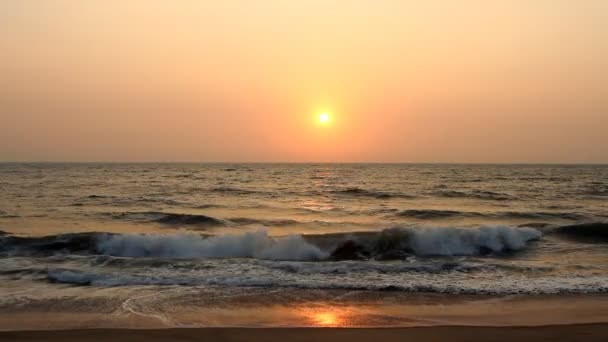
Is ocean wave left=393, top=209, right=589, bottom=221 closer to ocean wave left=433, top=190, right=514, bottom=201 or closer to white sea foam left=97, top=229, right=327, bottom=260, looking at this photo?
ocean wave left=433, top=190, right=514, bottom=201

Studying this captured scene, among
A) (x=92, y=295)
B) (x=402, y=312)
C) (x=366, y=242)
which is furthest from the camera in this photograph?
(x=366, y=242)

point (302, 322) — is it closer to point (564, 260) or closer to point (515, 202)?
point (564, 260)

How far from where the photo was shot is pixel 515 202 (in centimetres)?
3034

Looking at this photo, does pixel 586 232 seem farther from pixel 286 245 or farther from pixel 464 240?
pixel 286 245

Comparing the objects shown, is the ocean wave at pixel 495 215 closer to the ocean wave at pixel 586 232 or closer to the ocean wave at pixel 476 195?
the ocean wave at pixel 586 232

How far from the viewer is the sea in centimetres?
841

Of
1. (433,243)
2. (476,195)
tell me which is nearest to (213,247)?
(433,243)

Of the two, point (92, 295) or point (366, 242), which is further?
point (366, 242)

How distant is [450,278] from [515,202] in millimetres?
21451

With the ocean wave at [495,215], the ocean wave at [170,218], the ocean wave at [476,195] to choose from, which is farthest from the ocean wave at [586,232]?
the ocean wave at [476,195]

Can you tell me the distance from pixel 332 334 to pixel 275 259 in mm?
7541

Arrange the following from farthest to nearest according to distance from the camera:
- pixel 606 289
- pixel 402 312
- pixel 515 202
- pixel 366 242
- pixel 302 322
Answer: pixel 515 202 → pixel 366 242 → pixel 606 289 → pixel 402 312 → pixel 302 322

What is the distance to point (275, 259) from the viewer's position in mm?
14250

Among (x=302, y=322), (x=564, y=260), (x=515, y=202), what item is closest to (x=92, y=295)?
(x=302, y=322)
